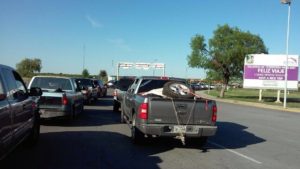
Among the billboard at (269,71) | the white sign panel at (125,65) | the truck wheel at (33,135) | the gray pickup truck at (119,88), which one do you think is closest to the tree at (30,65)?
the white sign panel at (125,65)

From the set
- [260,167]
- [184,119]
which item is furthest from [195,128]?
[260,167]

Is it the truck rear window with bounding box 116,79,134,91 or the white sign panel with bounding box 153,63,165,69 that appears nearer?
the truck rear window with bounding box 116,79,134,91

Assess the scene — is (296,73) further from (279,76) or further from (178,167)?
(178,167)

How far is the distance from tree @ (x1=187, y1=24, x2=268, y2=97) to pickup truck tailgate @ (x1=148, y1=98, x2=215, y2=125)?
4304 cm

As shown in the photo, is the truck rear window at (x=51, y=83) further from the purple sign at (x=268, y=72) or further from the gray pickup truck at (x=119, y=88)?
the purple sign at (x=268, y=72)

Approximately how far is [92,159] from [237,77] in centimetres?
4915

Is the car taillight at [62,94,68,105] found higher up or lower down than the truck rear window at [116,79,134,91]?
lower down

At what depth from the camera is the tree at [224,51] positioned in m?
52.2

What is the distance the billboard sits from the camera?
149 ft

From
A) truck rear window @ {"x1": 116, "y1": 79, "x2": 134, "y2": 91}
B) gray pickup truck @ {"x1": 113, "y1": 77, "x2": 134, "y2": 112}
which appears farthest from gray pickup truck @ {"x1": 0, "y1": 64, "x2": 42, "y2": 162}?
truck rear window @ {"x1": 116, "y1": 79, "x2": 134, "y2": 91}

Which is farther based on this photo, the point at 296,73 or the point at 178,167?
the point at 296,73

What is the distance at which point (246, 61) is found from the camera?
47.1m

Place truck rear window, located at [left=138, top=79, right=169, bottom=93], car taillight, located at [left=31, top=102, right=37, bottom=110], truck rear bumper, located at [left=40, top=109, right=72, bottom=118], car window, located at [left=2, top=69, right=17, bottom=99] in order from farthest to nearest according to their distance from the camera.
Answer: truck rear bumper, located at [left=40, top=109, right=72, bottom=118]
truck rear window, located at [left=138, top=79, right=169, bottom=93]
car taillight, located at [left=31, top=102, right=37, bottom=110]
car window, located at [left=2, top=69, right=17, bottom=99]

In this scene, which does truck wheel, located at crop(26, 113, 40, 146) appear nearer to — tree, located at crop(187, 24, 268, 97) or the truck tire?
the truck tire
